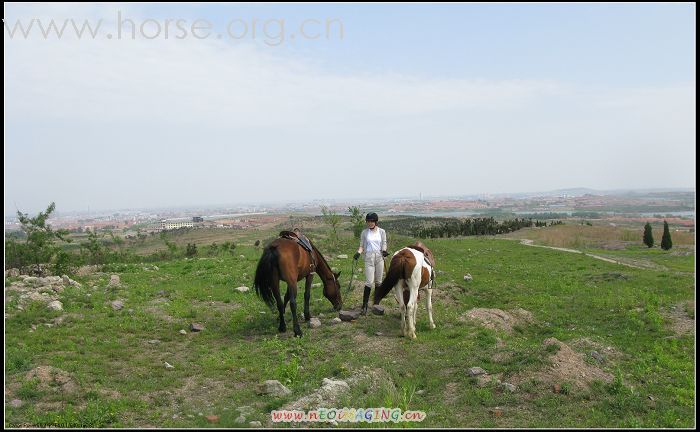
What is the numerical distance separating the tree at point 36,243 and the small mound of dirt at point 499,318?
14832 millimetres

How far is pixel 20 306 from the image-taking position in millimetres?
10094

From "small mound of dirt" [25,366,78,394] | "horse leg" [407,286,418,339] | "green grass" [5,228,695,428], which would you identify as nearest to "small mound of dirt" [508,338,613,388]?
"green grass" [5,228,695,428]

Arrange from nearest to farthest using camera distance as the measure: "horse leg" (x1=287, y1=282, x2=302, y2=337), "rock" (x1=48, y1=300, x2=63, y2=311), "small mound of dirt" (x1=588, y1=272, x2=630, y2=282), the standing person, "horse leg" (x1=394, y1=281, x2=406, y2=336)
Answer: "horse leg" (x1=287, y1=282, x2=302, y2=337)
"horse leg" (x1=394, y1=281, x2=406, y2=336)
"rock" (x1=48, y1=300, x2=63, y2=311)
the standing person
"small mound of dirt" (x1=588, y1=272, x2=630, y2=282)

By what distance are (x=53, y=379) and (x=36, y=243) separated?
13483 millimetres

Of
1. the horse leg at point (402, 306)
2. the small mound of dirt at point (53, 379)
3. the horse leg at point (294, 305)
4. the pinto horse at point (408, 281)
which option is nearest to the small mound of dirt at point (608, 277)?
the pinto horse at point (408, 281)

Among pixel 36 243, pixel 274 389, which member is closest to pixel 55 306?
pixel 274 389

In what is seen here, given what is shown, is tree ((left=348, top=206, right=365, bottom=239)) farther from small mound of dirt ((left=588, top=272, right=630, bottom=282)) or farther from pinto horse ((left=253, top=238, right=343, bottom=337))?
pinto horse ((left=253, top=238, right=343, bottom=337))

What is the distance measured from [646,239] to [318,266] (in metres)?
32.2

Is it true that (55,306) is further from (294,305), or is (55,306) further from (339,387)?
(339,387)

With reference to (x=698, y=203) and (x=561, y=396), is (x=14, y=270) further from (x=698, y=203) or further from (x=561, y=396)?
(x=698, y=203)

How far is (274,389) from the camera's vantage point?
19.8 feet

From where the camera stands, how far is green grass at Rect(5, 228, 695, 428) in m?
5.61

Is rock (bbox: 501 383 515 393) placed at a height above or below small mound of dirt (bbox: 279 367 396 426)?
below

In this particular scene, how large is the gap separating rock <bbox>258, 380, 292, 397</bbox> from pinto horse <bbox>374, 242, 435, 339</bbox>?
10.9ft
